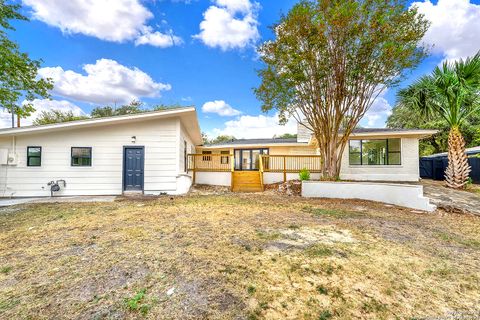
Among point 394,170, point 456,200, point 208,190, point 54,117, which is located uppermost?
point 54,117

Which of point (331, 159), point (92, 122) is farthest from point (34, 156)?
point (331, 159)

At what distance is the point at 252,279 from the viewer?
2.55m

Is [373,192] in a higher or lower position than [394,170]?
lower

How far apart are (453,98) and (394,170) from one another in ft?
15.2

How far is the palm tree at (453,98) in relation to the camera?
8266 mm

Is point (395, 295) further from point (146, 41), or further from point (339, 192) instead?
point (146, 41)

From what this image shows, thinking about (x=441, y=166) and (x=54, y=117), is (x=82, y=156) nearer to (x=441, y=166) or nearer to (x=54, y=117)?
(x=441, y=166)

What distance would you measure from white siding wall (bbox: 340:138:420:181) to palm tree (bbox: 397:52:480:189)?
2.65 meters

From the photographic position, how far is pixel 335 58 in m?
8.87

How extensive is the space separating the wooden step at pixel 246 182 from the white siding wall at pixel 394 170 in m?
4.90

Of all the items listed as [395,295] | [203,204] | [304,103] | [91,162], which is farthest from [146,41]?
[395,295]

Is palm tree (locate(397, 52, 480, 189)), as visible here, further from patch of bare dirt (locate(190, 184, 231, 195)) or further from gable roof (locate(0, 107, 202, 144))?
gable roof (locate(0, 107, 202, 144))

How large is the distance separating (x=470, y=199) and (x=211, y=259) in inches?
365

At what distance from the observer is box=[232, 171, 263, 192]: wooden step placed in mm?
11768
